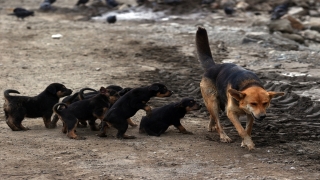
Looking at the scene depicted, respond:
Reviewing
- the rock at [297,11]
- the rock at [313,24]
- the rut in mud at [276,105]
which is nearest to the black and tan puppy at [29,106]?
the rut in mud at [276,105]

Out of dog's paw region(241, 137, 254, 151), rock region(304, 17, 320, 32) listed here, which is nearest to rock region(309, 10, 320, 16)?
rock region(304, 17, 320, 32)

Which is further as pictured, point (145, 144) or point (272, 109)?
point (272, 109)

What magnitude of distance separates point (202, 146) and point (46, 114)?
8.74ft

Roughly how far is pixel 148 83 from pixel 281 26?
7068mm

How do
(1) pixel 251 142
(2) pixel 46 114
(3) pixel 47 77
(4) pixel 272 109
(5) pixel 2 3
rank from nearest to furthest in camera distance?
(1) pixel 251 142, (2) pixel 46 114, (4) pixel 272 109, (3) pixel 47 77, (5) pixel 2 3

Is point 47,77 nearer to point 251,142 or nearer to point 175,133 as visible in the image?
point 175,133

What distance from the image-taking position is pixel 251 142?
916 cm

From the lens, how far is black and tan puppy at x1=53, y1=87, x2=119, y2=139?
9922 mm

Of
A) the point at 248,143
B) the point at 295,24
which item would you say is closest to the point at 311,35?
the point at 295,24

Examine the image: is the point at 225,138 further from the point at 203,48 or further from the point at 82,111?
the point at 82,111

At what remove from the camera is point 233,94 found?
897 centimetres

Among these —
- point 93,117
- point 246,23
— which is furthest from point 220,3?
point 93,117

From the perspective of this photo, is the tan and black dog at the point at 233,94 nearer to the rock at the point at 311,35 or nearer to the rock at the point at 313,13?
the rock at the point at 311,35

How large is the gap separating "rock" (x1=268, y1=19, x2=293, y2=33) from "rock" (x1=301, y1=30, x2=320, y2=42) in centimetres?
45
